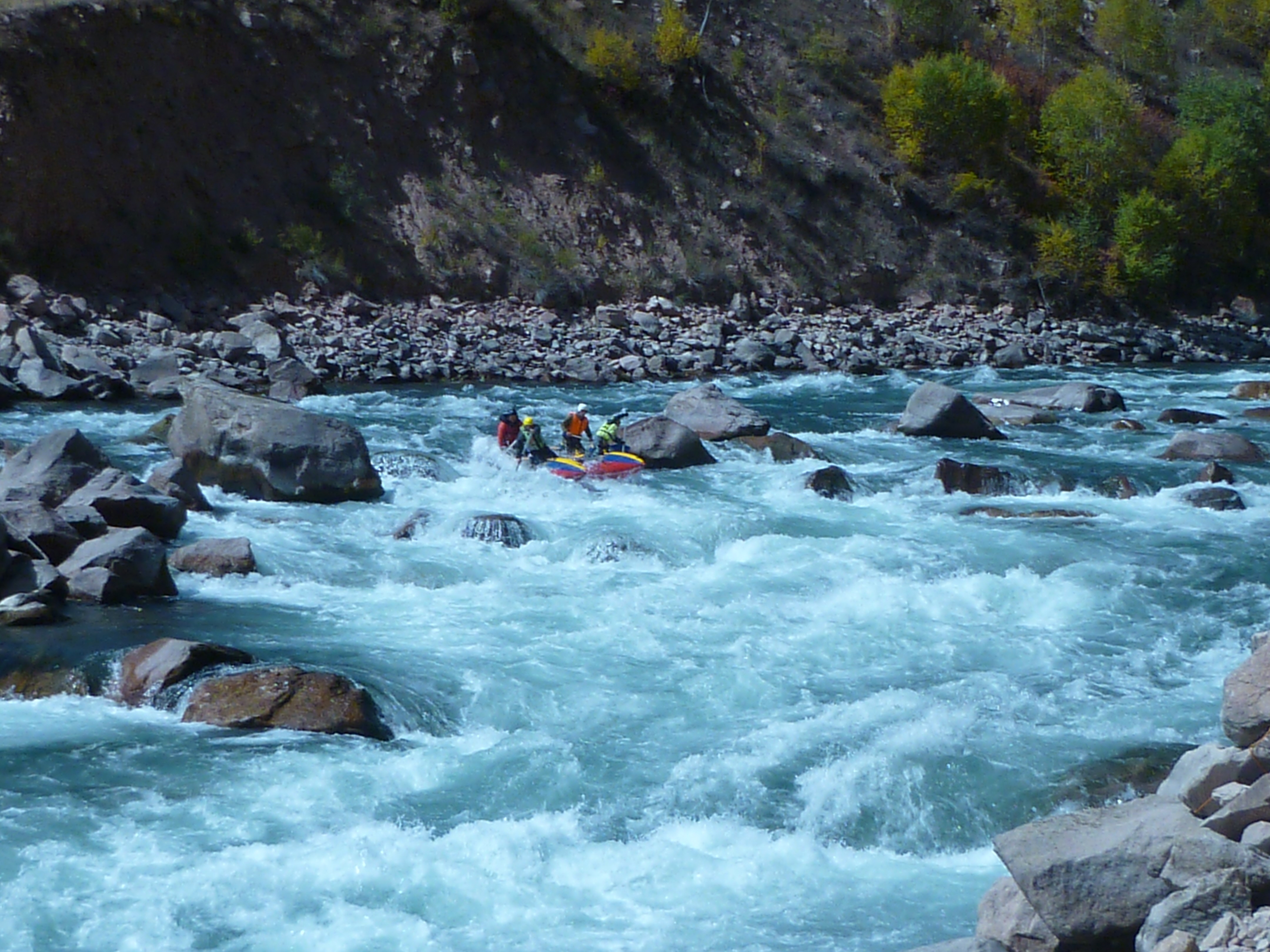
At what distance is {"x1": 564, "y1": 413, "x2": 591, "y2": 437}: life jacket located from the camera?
613 inches

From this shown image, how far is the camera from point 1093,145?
3447 cm

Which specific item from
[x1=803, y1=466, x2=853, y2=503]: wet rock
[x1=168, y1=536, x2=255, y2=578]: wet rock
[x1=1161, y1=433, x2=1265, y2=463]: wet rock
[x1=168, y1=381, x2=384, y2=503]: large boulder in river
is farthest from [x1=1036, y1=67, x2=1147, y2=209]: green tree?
[x1=168, y1=536, x2=255, y2=578]: wet rock

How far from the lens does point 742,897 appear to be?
6.34m

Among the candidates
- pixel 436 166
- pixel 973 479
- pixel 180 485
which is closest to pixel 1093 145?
pixel 436 166

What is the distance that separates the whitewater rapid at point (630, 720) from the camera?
6.18 meters

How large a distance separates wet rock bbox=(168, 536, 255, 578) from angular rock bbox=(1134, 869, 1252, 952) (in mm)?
8206

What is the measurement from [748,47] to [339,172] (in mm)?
14104

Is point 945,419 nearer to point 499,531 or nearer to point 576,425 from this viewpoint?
point 576,425

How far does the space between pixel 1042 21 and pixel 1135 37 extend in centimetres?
308

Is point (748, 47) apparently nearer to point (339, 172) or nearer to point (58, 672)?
point (339, 172)

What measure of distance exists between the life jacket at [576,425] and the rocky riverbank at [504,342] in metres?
5.65

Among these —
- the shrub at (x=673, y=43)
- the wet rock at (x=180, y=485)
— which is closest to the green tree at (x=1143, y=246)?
the shrub at (x=673, y=43)

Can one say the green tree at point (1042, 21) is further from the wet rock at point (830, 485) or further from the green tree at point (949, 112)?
the wet rock at point (830, 485)

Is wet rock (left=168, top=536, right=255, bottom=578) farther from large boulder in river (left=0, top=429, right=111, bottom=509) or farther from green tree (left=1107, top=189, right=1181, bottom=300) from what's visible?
green tree (left=1107, top=189, right=1181, bottom=300)
